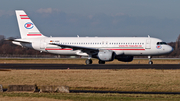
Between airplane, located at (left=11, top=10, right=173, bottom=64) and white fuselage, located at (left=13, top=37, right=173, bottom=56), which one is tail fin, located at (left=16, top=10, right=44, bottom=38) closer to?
airplane, located at (left=11, top=10, right=173, bottom=64)

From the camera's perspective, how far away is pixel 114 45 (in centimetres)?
4841

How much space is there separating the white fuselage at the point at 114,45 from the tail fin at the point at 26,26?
6.35 feet

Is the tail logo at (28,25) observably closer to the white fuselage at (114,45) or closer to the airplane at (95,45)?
the airplane at (95,45)

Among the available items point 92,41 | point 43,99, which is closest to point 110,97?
point 43,99

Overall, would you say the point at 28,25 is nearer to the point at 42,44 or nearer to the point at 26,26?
the point at 26,26

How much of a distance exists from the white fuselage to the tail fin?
1.93 meters

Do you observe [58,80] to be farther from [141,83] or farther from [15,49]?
[15,49]

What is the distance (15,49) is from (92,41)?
75.3 meters

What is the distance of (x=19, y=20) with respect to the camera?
54.5 m

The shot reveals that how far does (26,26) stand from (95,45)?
44.2 ft

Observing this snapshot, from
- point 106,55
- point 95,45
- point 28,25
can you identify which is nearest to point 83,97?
point 106,55

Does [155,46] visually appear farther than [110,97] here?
Yes

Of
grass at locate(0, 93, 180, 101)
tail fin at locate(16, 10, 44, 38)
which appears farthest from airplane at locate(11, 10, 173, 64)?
grass at locate(0, 93, 180, 101)

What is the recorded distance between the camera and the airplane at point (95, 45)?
4756cm
